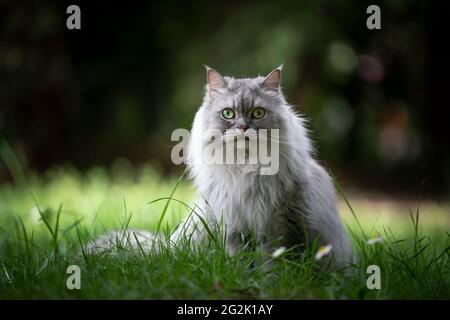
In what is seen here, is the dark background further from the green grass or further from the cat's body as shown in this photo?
the green grass

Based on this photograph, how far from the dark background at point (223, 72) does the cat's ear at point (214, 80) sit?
183 inches

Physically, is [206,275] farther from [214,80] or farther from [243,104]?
[214,80]

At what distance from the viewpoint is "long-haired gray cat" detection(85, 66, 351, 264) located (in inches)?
141

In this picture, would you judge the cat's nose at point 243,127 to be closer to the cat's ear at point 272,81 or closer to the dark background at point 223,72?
the cat's ear at point 272,81

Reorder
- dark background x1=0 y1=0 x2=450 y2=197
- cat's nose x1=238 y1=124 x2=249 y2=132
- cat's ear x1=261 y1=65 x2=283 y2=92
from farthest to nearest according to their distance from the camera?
dark background x1=0 y1=0 x2=450 y2=197, cat's ear x1=261 y1=65 x2=283 y2=92, cat's nose x1=238 y1=124 x2=249 y2=132

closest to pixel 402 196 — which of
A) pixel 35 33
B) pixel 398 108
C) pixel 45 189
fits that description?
pixel 398 108

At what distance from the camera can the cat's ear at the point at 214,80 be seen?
12.5 feet

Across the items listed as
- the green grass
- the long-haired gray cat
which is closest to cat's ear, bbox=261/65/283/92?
the long-haired gray cat

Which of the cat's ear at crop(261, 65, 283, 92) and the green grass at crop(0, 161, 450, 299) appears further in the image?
the cat's ear at crop(261, 65, 283, 92)

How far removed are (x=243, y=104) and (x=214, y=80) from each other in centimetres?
33

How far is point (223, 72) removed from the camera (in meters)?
8.76

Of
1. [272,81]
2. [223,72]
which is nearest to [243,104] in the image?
[272,81]

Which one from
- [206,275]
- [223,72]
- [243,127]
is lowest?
[206,275]
